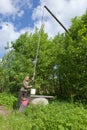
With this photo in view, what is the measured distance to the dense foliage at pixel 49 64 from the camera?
21453 millimetres

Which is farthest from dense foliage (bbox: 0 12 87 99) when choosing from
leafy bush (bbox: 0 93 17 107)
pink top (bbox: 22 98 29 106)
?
pink top (bbox: 22 98 29 106)

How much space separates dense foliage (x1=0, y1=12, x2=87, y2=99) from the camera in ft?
70.4

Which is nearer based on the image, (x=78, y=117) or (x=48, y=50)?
(x=78, y=117)

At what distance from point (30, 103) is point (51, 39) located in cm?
1215

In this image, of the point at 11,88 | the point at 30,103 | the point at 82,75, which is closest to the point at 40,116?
the point at 30,103

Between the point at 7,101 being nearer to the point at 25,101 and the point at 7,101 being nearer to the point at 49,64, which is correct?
the point at 25,101

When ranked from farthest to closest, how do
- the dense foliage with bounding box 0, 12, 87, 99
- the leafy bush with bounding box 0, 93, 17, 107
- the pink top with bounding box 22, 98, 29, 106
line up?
the dense foliage with bounding box 0, 12, 87, 99, the leafy bush with bounding box 0, 93, 17, 107, the pink top with bounding box 22, 98, 29, 106

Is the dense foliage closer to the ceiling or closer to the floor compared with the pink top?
closer to the ceiling

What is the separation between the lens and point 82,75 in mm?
20484

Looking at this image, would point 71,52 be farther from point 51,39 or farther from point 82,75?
point 51,39

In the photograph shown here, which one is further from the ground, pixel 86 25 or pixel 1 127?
pixel 86 25

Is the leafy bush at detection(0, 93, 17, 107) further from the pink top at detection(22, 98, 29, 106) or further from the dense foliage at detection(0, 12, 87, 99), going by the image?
the dense foliage at detection(0, 12, 87, 99)

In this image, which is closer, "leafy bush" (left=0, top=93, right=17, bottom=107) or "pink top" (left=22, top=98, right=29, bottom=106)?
"pink top" (left=22, top=98, right=29, bottom=106)

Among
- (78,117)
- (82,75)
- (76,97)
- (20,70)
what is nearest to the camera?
(78,117)
